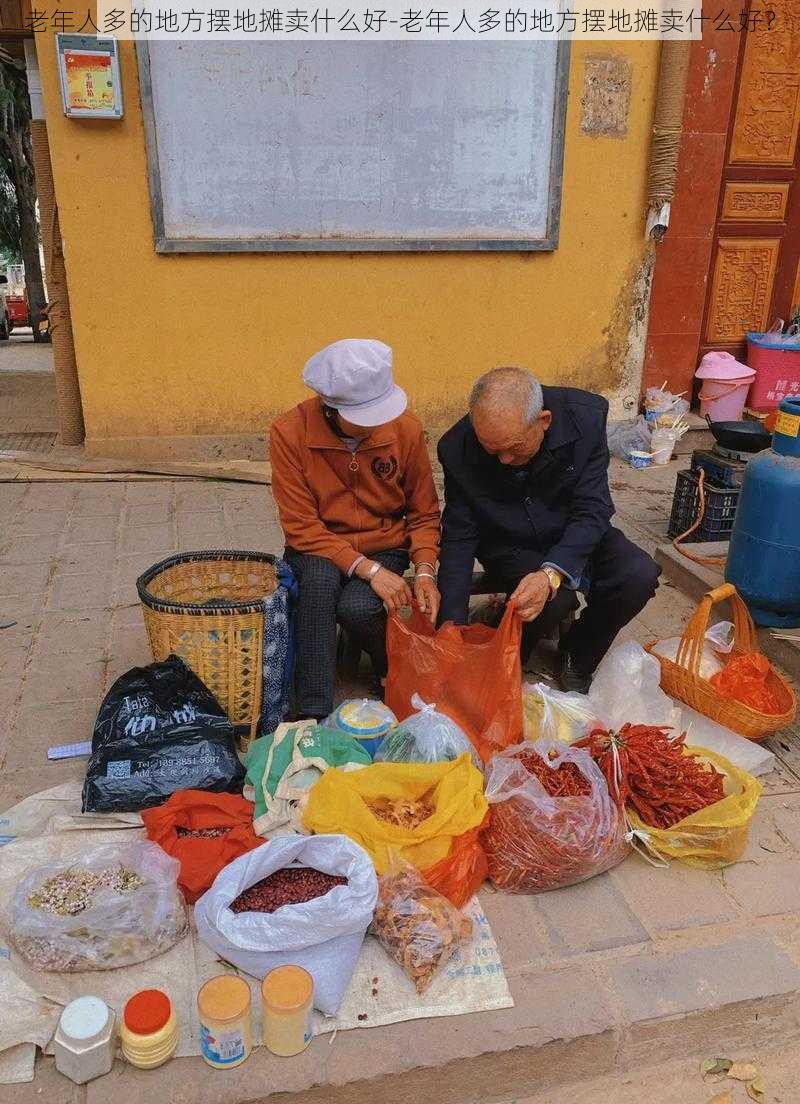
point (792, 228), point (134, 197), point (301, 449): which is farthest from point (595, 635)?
point (792, 228)

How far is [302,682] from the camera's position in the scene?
269cm

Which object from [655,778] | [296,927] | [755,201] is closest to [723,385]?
[755,201]

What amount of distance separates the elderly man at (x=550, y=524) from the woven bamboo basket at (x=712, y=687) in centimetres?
19

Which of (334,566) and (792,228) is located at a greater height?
(792,228)

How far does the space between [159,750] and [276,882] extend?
22.8 inches

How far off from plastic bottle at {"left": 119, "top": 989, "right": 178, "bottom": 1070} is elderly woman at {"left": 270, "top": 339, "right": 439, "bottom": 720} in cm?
108

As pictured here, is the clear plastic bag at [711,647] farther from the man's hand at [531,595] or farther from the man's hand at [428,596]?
the man's hand at [428,596]

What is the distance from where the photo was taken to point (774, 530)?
10.2ft

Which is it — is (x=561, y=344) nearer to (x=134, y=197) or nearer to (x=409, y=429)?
(x=134, y=197)

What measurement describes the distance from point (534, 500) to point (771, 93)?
179 inches

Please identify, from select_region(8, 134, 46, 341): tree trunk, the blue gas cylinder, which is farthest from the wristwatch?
select_region(8, 134, 46, 341): tree trunk

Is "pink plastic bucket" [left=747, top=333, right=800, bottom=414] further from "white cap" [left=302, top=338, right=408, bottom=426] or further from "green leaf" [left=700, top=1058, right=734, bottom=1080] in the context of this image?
"green leaf" [left=700, top=1058, right=734, bottom=1080]

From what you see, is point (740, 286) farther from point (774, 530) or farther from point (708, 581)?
point (774, 530)

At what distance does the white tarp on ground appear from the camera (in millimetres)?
1700
